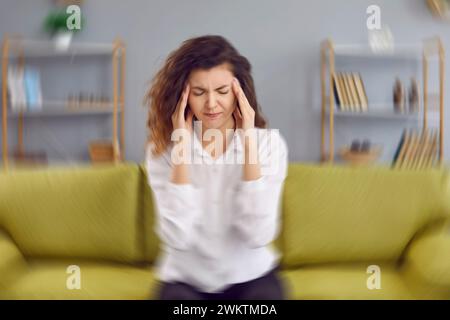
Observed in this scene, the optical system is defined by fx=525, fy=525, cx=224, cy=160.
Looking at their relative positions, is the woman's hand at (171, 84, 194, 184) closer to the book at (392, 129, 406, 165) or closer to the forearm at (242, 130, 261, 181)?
the forearm at (242, 130, 261, 181)

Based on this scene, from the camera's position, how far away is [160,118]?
48.6 inches

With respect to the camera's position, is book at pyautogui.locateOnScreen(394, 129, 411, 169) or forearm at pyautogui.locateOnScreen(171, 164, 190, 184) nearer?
forearm at pyautogui.locateOnScreen(171, 164, 190, 184)

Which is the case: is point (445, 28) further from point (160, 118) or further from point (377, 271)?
point (160, 118)

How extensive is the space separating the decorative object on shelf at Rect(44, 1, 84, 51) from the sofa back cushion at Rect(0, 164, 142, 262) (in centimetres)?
31

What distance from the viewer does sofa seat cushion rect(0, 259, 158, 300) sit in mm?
1224

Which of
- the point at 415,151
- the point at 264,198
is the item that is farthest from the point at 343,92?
the point at 264,198

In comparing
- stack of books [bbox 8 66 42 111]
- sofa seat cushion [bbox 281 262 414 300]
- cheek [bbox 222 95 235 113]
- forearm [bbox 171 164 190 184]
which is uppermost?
stack of books [bbox 8 66 42 111]

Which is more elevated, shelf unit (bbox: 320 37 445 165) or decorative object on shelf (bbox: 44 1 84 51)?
decorative object on shelf (bbox: 44 1 84 51)

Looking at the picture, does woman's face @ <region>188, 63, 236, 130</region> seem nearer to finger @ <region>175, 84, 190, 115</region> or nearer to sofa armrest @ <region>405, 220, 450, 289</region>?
finger @ <region>175, 84, 190, 115</region>

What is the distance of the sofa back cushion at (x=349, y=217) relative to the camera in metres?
1.26

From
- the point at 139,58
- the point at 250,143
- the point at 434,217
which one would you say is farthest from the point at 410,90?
the point at 139,58

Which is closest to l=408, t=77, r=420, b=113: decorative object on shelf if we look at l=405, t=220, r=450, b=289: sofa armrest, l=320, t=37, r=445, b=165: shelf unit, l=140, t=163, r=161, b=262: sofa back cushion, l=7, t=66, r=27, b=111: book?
l=320, t=37, r=445, b=165: shelf unit

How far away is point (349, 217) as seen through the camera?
1264 mm

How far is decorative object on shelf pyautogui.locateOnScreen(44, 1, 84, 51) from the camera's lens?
4.16ft
